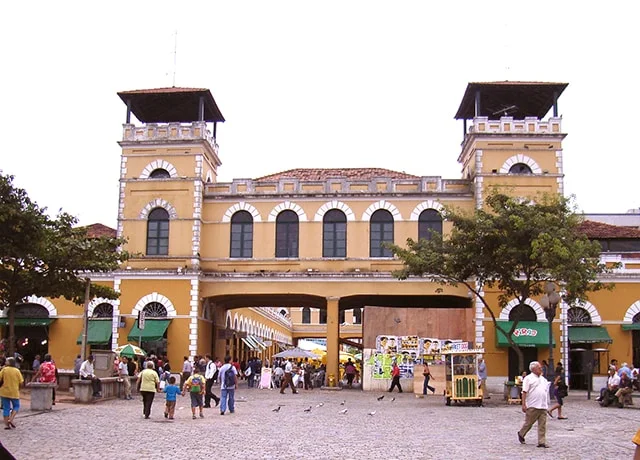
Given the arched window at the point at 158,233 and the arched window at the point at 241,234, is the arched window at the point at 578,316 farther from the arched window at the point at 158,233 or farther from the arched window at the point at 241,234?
the arched window at the point at 158,233

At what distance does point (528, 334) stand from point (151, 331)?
1612 centimetres

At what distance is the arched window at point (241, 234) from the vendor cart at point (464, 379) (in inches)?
575

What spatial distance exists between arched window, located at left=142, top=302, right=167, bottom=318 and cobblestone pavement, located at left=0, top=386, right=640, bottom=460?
460 inches

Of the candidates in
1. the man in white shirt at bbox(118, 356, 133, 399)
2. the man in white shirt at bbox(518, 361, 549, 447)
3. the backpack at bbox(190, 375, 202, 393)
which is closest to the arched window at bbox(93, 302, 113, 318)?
the man in white shirt at bbox(118, 356, 133, 399)

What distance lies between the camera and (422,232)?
3659cm

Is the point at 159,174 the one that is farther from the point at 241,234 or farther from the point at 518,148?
the point at 518,148

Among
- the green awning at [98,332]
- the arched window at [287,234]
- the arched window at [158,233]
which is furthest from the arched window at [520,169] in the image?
the green awning at [98,332]

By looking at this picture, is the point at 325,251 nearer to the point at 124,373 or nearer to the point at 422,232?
the point at 422,232

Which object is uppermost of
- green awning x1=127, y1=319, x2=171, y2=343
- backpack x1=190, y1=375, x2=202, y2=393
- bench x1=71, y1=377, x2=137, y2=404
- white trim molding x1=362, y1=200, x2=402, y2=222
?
white trim molding x1=362, y1=200, x2=402, y2=222

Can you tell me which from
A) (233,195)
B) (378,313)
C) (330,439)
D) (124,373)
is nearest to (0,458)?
(330,439)

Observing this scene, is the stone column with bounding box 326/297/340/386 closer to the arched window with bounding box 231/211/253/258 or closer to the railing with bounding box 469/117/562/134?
the arched window with bounding box 231/211/253/258

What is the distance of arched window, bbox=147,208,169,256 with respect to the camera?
122 ft

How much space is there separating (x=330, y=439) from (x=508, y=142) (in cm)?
2364

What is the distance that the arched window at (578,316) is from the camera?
1391 inches
